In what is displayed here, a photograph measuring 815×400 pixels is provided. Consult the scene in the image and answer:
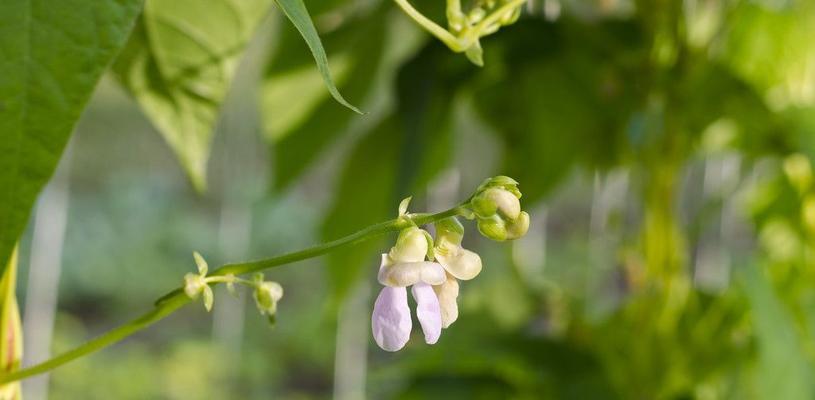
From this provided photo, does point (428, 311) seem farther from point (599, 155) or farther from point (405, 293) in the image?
point (599, 155)

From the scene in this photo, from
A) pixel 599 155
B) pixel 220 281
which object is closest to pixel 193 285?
pixel 220 281

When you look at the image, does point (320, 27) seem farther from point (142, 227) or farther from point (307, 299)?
point (142, 227)

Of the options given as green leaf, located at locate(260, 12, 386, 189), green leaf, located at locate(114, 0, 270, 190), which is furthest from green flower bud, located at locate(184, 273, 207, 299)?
green leaf, located at locate(260, 12, 386, 189)

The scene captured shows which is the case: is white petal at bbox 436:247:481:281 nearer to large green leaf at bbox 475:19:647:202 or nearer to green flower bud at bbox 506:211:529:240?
green flower bud at bbox 506:211:529:240

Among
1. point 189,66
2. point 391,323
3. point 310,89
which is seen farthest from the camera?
point 310,89

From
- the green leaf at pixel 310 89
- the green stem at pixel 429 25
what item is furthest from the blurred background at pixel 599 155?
the green stem at pixel 429 25

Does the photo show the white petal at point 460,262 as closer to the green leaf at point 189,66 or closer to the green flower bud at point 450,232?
the green flower bud at point 450,232
